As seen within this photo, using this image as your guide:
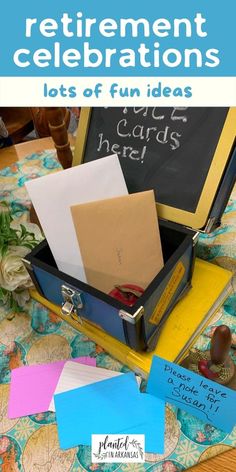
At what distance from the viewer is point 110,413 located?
0.65 m

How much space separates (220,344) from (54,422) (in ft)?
1.11

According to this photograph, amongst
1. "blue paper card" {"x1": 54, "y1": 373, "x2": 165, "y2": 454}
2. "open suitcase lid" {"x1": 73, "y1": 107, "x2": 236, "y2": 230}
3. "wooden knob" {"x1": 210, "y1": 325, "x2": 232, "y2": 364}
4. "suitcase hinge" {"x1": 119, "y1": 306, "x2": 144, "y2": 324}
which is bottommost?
"blue paper card" {"x1": 54, "y1": 373, "x2": 165, "y2": 454}

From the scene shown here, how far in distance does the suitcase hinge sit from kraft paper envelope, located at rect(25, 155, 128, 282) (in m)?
0.18

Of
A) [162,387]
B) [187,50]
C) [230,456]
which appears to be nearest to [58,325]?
[162,387]

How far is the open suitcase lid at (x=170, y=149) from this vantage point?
0.68m

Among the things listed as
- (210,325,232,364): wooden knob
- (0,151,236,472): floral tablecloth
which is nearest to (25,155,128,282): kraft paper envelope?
(0,151,236,472): floral tablecloth

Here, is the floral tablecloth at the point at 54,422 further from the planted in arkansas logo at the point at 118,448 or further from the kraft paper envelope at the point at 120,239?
the kraft paper envelope at the point at 120,239

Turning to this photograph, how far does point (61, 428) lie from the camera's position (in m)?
0.64

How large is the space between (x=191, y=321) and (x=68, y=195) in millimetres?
359

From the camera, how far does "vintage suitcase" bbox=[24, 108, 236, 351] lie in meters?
0.64

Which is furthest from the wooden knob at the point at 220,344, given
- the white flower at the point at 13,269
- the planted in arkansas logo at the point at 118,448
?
the white flower at the point at 13,269

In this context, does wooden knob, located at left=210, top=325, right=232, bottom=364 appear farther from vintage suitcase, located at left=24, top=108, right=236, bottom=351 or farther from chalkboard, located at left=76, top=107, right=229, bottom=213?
chalkboard, located at left=76, top=107, right=229, bottom=213

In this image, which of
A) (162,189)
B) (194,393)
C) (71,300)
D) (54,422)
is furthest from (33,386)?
(162,189)

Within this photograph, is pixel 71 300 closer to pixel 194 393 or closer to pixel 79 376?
pixel 79 376
